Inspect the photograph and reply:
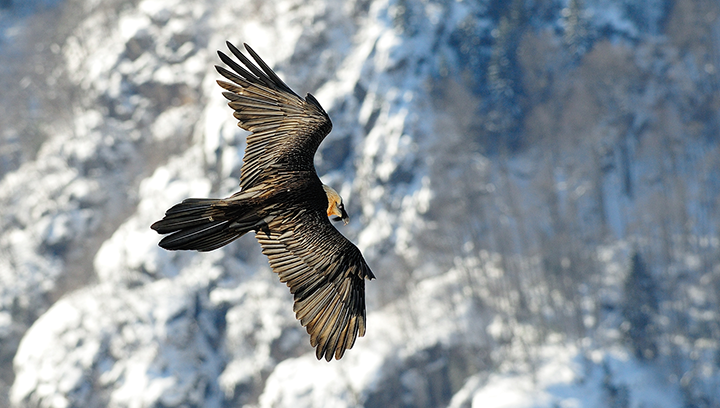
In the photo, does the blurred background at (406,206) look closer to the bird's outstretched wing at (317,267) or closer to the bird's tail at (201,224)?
the bird's outstretched wing at (317,267)

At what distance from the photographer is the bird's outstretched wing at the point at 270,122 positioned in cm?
975

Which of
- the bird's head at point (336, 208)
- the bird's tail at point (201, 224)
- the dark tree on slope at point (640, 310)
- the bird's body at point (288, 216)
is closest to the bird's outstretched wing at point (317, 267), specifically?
the bird's body at point (288, 216)

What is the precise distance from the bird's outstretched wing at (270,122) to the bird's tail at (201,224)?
1341 mm

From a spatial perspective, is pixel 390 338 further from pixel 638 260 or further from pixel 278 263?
pixel 278 263

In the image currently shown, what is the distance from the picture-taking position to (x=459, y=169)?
76.0 m

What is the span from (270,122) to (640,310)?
6066 cm

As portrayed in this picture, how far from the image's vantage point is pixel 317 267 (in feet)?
29.7

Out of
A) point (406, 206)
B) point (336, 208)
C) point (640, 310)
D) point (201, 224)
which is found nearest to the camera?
point (201, 224)

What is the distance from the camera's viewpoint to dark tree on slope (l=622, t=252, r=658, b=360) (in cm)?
6334

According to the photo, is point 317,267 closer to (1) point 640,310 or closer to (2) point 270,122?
(2) point 270,122

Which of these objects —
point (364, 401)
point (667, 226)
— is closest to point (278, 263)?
point (364, 401)

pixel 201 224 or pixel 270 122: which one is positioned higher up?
pixel 270 122

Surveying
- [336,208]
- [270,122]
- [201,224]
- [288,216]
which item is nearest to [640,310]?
[270,122]

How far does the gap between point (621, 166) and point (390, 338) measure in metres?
31.9
